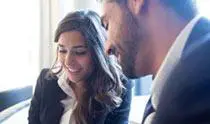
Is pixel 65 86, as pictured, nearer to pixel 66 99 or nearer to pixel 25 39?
pixel 66 99

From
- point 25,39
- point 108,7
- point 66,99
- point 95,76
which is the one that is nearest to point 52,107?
point 66,99

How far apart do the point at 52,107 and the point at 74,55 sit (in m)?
0.24

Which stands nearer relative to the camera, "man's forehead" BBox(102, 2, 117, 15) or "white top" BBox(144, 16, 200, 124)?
"white top" BBox(144, 16, 200, 124)

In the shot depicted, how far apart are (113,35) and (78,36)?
0.67 meters

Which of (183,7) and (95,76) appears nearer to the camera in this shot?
(183,7)

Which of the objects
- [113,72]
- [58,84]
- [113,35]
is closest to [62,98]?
[58,84]

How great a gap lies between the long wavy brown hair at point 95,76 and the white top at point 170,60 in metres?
0.79

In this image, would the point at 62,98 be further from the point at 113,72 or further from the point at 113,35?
the point at 113,35

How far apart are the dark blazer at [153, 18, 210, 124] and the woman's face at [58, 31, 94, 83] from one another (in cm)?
86

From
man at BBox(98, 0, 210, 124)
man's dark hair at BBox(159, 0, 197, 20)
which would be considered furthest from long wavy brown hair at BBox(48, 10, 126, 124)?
man's dark hair at BBox(159, 0, 197, 20)

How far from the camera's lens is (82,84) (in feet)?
4.80

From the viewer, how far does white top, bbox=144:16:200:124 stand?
0.57 meters

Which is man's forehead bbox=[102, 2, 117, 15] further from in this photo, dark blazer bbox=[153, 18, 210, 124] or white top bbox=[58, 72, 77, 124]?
white top bbox=[58, 72, 77, 124]

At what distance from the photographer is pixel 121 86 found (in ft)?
4.80
